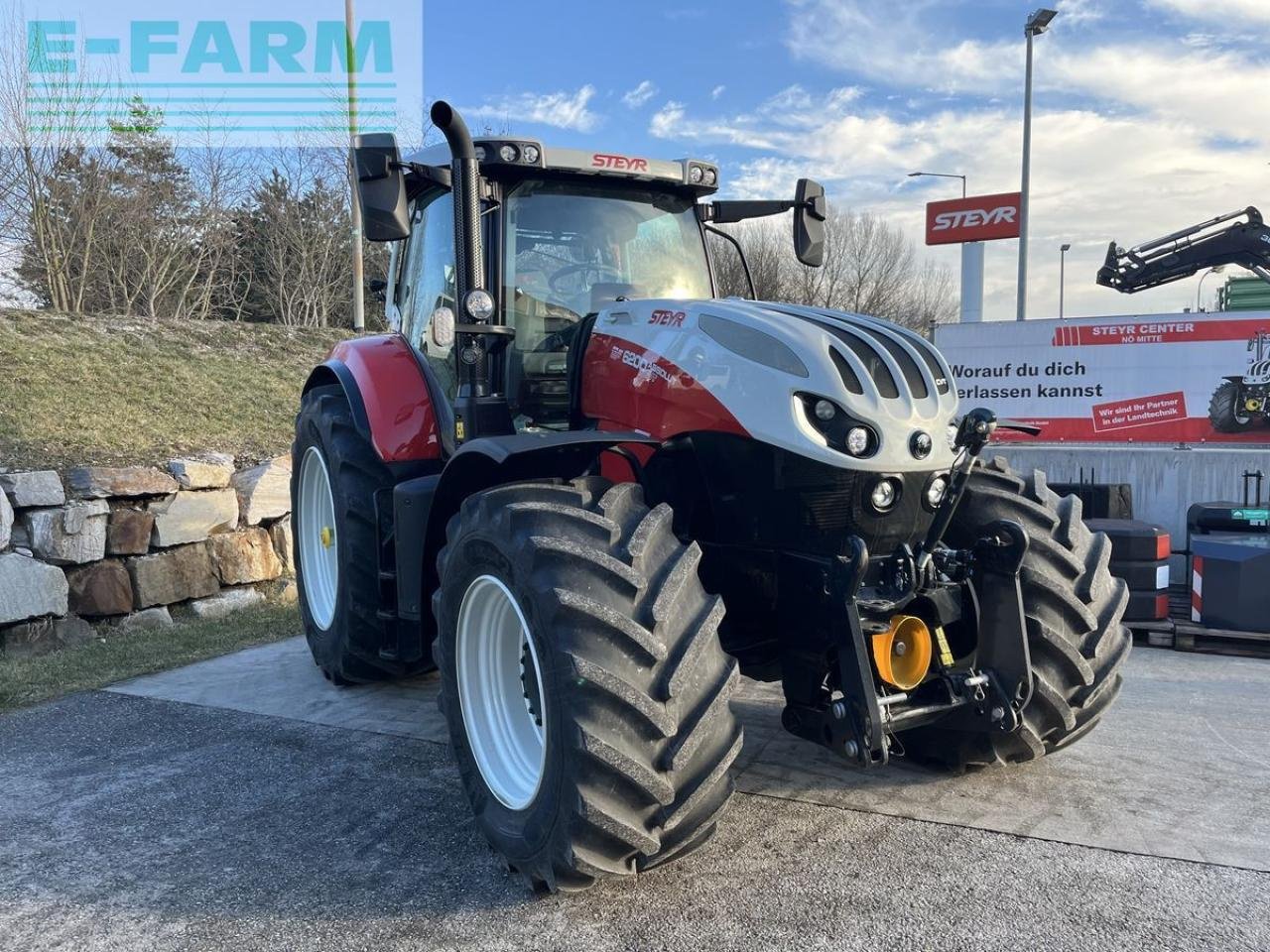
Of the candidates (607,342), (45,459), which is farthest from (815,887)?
(45,459)

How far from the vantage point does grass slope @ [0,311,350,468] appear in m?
7.73

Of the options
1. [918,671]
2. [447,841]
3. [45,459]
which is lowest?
[447,841]

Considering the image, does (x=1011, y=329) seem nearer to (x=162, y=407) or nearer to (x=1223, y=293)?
(x=162, y=407)

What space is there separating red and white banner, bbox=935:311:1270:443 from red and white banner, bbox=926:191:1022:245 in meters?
5.79

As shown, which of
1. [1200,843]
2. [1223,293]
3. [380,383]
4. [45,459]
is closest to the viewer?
[1200,843]

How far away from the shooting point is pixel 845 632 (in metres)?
3.05

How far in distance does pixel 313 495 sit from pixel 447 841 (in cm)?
292

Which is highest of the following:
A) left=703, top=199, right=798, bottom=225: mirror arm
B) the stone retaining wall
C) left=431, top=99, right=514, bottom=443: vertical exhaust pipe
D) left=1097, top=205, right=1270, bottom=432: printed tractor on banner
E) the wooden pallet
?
left=1097, top=205, right=1270, bottom=432: printed tractor on banner

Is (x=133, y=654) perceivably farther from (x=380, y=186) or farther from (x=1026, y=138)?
(x=1026, y=138)

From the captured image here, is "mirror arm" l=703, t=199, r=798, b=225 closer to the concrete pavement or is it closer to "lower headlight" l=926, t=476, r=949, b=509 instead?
"lower headlight" l=926, t=476, r=949, b=509

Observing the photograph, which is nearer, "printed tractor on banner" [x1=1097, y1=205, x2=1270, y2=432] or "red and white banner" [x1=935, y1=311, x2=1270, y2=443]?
"red and white banner" [x1=935, y1=311, x2=1270, y2=443]

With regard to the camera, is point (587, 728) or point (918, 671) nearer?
point (587, 728)

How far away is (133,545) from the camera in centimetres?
695

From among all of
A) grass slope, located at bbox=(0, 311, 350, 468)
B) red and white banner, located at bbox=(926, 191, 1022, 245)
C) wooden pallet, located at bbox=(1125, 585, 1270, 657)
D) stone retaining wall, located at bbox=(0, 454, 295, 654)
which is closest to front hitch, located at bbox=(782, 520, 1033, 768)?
wooden pallet, located at bbox=(1125, 585, 1270, 657)
